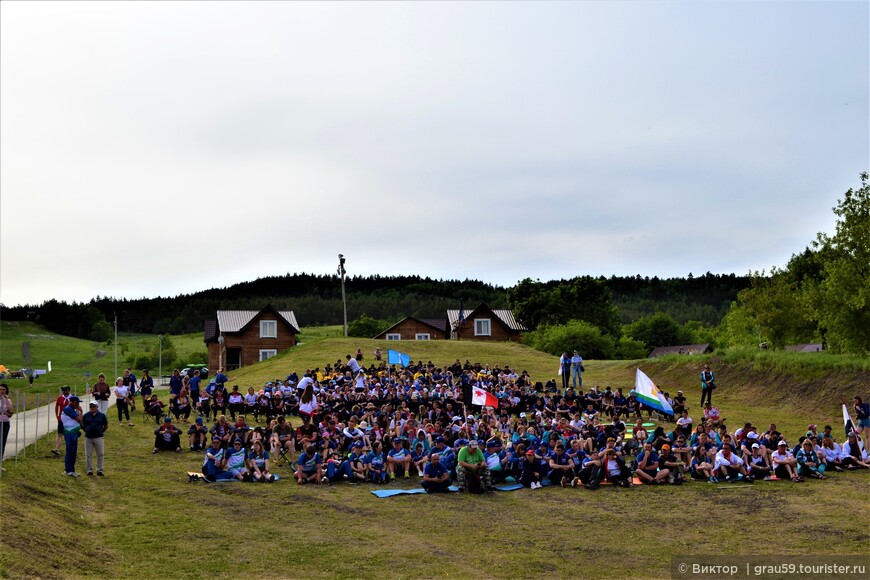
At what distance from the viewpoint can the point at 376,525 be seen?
15695mm

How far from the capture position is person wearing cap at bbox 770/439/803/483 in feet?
66.8

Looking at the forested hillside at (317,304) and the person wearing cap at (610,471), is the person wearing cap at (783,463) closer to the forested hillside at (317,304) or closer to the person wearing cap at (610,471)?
the person wearing cap at (610,471)

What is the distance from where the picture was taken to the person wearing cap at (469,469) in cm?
1903

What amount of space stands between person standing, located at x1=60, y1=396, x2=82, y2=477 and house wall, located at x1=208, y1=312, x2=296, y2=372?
145 ft

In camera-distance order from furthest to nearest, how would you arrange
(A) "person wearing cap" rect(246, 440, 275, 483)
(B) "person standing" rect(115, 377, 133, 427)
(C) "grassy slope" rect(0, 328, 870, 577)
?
(B) "person standing" rect(115, 377, 133, 427), (A) "person wearing cap" rect(246, 440, 275, 483), (C) "grassy slope" rect(0, 328, 870, 577)

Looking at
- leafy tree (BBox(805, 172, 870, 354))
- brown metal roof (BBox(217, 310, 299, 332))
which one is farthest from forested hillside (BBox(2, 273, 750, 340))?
leafy tree (BBox(805, 172, 870, 354))

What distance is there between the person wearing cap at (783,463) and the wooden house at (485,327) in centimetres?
5066

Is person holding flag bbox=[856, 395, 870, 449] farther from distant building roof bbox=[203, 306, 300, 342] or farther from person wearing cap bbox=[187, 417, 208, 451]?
distant building roof bbox=[203, 306, 300, 342]

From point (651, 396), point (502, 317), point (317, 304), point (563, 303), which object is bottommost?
point (651, 396)

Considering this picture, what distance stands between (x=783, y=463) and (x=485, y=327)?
5203cm

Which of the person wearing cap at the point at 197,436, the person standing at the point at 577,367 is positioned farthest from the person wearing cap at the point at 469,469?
the person standing at the point at 577,367

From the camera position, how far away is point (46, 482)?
1677cm

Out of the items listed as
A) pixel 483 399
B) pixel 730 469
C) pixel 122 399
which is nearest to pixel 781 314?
pixel 483 399

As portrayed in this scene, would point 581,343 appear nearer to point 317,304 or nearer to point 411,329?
point 411,329
